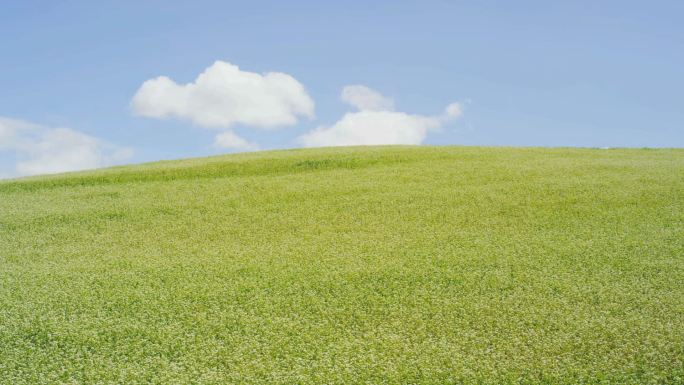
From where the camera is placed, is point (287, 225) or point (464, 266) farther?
point (287, 225)

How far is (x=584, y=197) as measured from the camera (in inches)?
650

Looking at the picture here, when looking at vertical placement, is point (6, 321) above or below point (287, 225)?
below

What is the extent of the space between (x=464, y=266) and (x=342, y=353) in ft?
14.0

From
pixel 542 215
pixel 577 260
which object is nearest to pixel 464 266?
pixel 577 260

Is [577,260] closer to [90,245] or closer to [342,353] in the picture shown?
[342,353]

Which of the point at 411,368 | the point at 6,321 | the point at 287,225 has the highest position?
the point at 287,225

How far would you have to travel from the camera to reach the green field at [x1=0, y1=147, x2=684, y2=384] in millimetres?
7906

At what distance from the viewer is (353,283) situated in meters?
10.4

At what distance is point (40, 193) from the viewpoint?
2070 centimetres

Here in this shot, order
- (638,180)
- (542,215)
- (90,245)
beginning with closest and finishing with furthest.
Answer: (90,245) → (542,215) → (638,180)

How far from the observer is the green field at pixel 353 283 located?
7.91m

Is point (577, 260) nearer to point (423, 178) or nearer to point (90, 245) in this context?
point (423, 178)

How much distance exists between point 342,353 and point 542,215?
9207mm

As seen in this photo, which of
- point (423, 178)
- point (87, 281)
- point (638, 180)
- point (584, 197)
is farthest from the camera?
point (423, 178)
